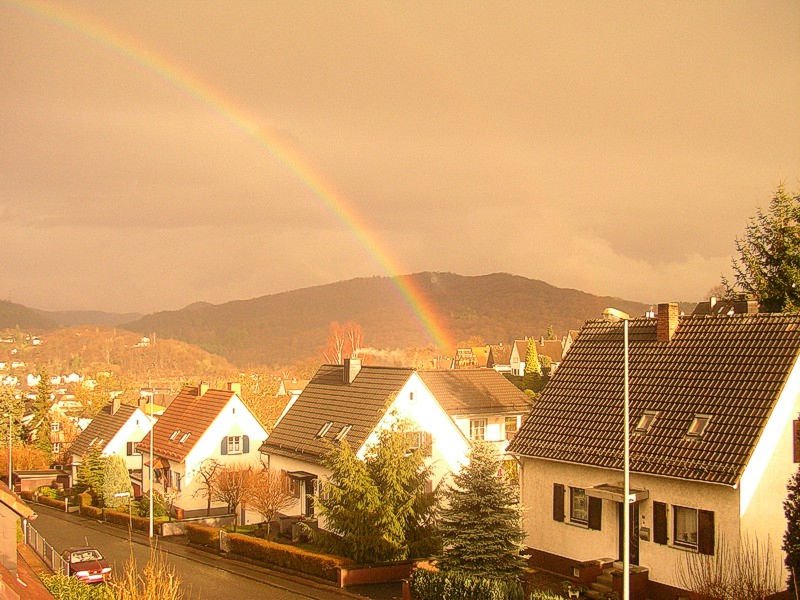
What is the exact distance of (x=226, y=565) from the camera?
37.3m

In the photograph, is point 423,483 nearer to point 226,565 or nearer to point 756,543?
point 226,565

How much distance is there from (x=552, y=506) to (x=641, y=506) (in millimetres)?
4188

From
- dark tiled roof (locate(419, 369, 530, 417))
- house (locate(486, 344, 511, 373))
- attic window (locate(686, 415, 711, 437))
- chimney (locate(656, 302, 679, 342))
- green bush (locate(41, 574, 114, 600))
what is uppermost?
house (locate(486, 344, 511, 373))

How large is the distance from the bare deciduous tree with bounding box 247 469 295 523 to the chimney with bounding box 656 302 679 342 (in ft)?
66.1

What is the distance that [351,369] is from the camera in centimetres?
4544

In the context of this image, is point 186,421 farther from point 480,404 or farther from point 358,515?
point 358,515

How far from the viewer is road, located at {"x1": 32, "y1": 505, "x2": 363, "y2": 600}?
101 ft

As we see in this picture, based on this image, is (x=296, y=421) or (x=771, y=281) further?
(x=296, y=421)

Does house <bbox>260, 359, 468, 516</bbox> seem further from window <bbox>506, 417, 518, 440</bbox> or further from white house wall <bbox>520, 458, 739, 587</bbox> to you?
white house wall <bbox>520, 458, 739, 587</bbox>

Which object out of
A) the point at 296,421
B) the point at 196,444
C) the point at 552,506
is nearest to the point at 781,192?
the point at 552,506

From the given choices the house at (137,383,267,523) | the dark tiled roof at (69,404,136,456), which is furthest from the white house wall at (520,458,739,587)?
the dark tiled roof at (69,404,136,456)

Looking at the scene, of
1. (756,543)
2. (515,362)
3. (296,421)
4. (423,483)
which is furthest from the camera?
(515,362)

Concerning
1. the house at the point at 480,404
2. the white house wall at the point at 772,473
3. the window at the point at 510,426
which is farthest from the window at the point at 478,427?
the white house wall at the point at 772,473

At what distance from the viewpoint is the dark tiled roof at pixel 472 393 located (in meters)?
49.2
